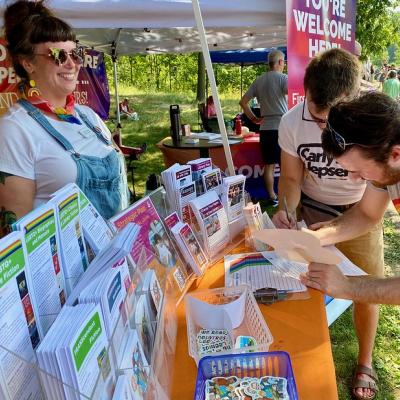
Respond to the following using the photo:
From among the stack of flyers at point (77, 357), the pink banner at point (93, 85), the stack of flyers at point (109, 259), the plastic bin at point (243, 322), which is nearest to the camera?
the stack of flyers at point (77, 357)

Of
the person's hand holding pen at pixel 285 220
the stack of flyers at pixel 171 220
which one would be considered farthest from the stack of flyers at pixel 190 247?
the person's hand holding pen at pixel 285 220

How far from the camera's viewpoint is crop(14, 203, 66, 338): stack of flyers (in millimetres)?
712

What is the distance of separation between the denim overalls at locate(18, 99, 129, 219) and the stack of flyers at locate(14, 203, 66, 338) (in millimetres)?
536

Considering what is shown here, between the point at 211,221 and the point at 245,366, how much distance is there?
2.15 ft

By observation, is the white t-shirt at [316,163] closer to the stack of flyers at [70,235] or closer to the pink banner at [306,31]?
the pink banner at [306,31]

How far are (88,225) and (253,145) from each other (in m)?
3.92

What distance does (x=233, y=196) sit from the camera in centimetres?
162

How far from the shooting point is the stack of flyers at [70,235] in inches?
33.3

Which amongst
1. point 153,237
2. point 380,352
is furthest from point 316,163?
point 380,352

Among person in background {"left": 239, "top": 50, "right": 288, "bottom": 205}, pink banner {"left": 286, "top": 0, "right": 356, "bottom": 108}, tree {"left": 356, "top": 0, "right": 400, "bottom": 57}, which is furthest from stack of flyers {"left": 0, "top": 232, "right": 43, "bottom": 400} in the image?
tree {"left": 356, "top": 0, "right": 400, "bottom": 57}

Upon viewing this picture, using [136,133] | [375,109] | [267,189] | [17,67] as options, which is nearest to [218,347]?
[375,109]

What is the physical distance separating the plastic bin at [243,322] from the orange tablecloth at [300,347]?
3cm

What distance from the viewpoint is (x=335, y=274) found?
1.17m

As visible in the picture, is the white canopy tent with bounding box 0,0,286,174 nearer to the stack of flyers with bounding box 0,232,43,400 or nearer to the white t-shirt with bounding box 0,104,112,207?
the white t-shirt with bounding box 0,104,112,207
